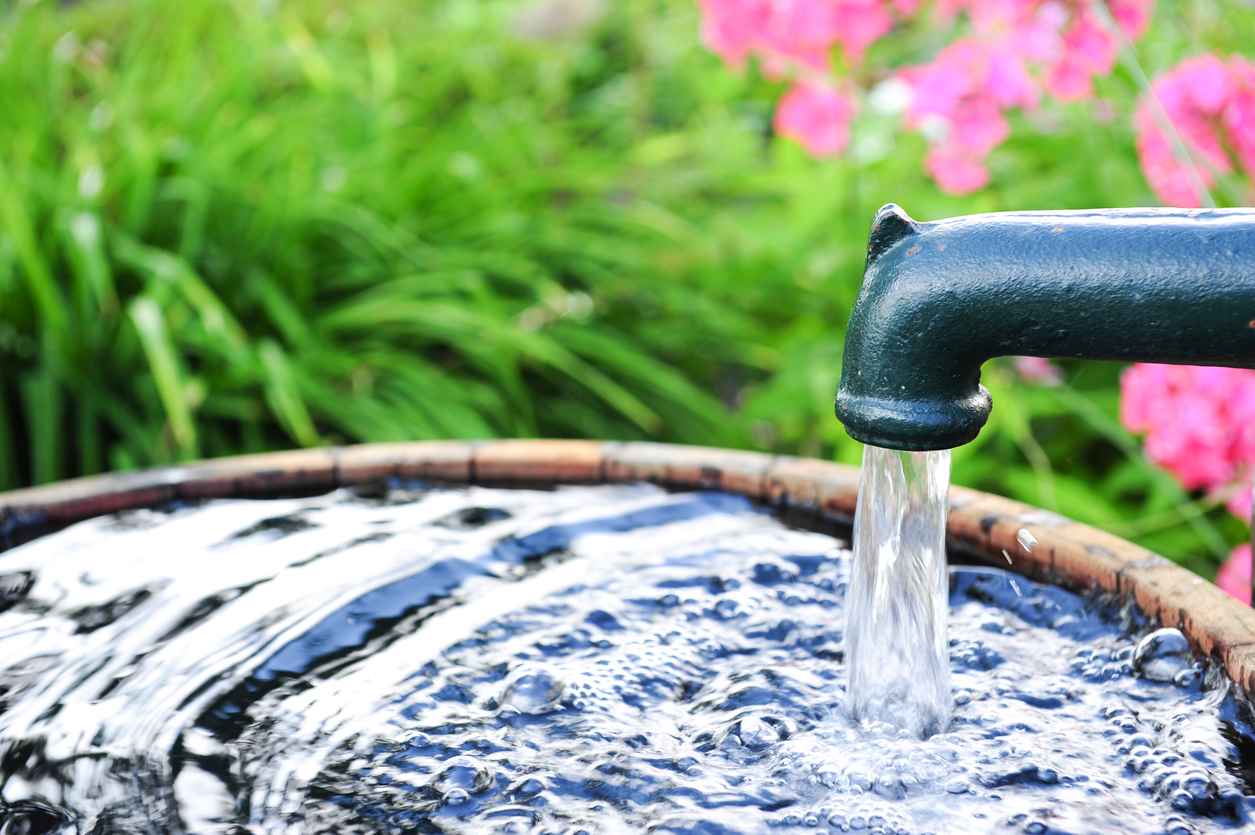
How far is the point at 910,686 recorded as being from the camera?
975mm

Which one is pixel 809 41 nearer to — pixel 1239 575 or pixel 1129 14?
pixel 1129 14

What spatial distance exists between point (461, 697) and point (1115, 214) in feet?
2.01

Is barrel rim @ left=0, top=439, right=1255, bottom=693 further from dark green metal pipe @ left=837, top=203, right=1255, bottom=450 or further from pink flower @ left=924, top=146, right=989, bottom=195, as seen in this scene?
pink flower @ left=924, top=146, right=989, bottom=195

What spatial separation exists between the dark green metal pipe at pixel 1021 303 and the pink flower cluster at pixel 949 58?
1.31 metres

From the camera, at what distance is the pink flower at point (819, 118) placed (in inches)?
92.2

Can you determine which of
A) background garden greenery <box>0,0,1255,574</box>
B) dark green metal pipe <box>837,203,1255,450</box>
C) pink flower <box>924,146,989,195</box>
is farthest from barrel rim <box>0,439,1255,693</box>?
pink flower <box>924,146,989,195</box>

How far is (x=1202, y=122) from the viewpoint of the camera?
183 centimetres

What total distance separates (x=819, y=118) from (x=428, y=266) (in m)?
0.83

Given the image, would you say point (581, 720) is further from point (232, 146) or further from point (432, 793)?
point (232, 146)

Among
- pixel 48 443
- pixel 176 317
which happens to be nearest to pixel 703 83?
pixel 176 317

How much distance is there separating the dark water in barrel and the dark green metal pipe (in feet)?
0.89

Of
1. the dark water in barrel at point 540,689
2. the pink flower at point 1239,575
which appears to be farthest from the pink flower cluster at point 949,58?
the dark water in barrel at point 540,689

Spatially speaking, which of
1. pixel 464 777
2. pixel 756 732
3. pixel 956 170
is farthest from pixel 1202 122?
pixel 464 777

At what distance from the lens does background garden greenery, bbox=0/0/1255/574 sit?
6.85ft
